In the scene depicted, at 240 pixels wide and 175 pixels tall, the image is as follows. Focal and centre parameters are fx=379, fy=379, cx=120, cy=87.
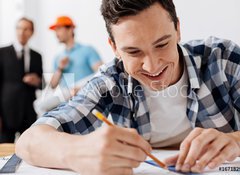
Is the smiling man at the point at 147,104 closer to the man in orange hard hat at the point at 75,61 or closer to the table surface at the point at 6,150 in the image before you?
the table surface at the point at 6,150

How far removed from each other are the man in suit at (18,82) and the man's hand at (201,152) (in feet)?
7.83

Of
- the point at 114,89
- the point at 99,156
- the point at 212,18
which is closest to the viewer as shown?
the point at 99,156

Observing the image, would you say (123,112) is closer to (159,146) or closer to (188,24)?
(159,146)

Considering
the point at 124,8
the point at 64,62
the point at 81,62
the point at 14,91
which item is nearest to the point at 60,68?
the point at 64,62

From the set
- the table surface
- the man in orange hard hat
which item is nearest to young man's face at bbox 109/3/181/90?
the table surface

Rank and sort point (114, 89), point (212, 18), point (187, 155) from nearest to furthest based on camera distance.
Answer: point (187, 155)
point (114, 89)
point (212, 18)

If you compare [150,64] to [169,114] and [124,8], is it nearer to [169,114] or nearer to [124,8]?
[124,8]

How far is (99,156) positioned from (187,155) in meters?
0.21

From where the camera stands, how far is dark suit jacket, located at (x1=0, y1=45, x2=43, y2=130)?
3045 mm

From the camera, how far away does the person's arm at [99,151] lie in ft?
2.33

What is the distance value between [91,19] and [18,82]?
43.1 inches

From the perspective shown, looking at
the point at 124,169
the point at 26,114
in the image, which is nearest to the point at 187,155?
the point at 124,169

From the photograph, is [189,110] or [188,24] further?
[188,24]

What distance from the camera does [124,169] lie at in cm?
75
